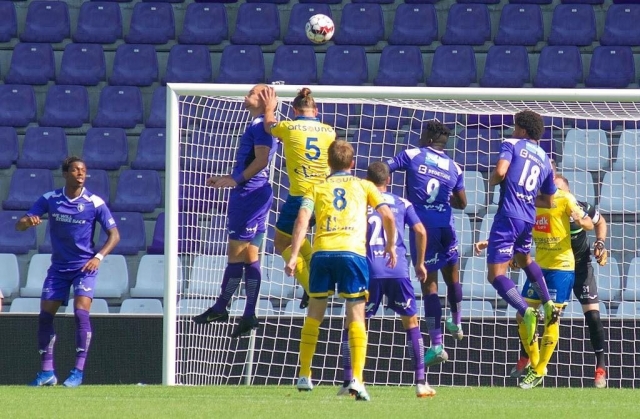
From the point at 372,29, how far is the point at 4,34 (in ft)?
17.5

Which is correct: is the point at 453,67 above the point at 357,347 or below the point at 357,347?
above

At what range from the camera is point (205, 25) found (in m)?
17.2

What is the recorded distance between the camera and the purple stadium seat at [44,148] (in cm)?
1588

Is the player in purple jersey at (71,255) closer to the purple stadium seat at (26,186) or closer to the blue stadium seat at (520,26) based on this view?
A: the purple stadium seat at (26,186)

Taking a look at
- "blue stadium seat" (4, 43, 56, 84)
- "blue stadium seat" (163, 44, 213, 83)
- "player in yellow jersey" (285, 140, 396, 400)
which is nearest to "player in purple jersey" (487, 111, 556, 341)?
"player in yellow jersey" (285, 140, 396, 400)

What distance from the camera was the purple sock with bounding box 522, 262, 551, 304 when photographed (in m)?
10.1

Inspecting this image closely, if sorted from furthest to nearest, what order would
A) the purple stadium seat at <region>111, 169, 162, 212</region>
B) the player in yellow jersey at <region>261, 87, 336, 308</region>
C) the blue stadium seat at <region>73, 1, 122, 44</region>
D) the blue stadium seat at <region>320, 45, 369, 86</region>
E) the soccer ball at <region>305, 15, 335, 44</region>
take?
1. the blue stadium seat at <region>73, 1, 122, 44</region>
2. the blue stadium seat at <region>320, 45, 369, 86</region>
3. the purple stadium seat at <region>111, 169, 162, 212</region>
4. the soccer ball at <region>305, 15, 335, 44</region>
5. the player in yellow jersey at <region>261, 87, 336, 308</region>

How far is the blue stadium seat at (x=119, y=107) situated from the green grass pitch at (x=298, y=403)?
6.44 meters

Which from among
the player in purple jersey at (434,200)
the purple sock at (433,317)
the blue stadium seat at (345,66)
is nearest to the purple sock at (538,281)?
the player in purple jersey at (434,200)

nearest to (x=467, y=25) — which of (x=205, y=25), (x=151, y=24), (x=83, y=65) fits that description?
(x=205, y=25)

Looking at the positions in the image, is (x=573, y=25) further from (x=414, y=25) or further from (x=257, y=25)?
(x=257, y=25)

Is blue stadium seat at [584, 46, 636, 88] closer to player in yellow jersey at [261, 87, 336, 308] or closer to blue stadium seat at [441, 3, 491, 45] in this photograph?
blue stadium seat at [441, 3, 491, 45]

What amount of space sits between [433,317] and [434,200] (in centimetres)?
101

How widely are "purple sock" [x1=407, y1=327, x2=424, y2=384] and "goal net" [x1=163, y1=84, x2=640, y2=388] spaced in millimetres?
2710
